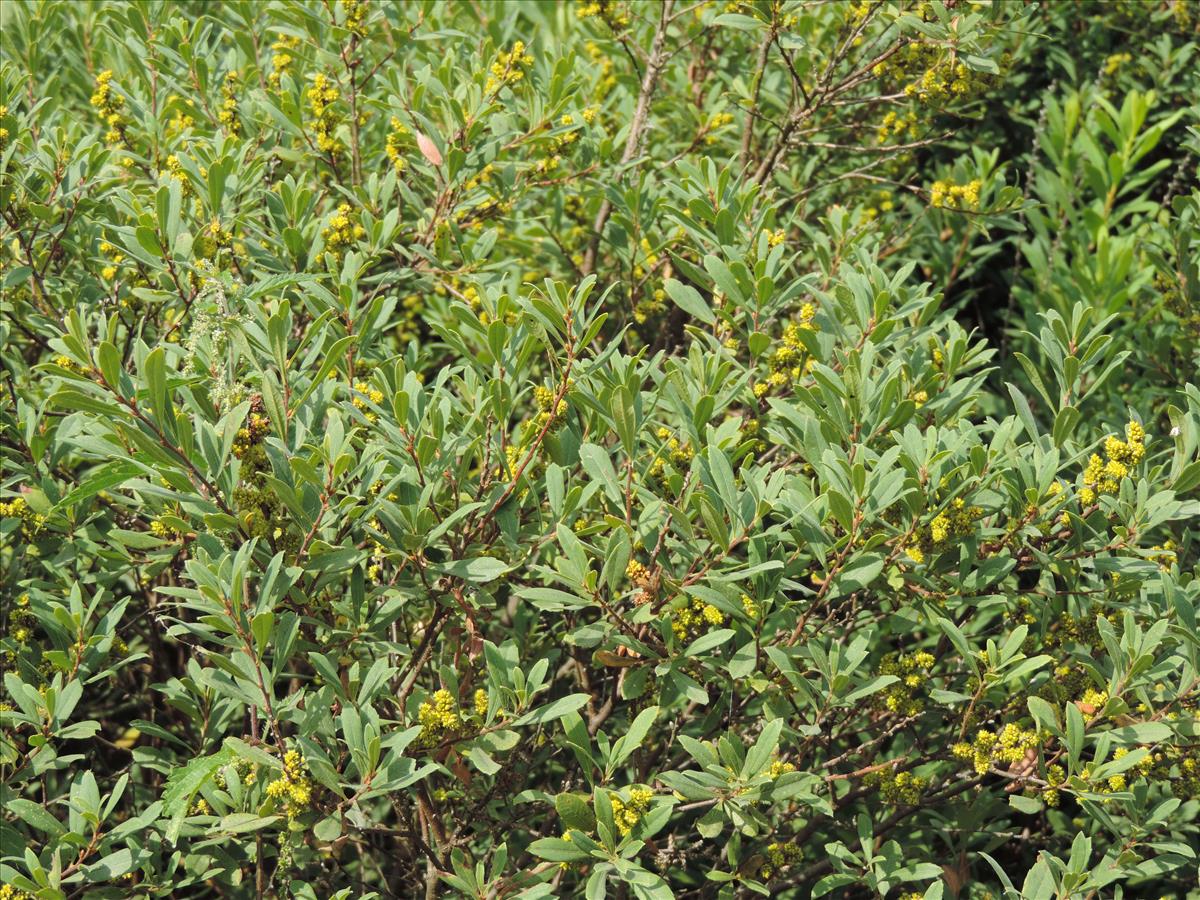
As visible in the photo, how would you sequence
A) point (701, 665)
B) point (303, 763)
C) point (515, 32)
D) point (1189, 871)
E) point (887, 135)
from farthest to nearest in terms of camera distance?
point (515, 32) < point (887, 135) < point (1189, 871) < point (701, 665) < point (303, 763)

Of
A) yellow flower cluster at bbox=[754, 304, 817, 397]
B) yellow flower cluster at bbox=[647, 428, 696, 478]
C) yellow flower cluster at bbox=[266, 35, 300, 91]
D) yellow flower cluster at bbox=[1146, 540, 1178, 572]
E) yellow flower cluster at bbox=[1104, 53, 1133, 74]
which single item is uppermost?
yellow flower cluster at bbox=[266, 35, 300, 91]

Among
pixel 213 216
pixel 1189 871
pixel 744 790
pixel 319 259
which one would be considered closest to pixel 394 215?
pixel 319 259

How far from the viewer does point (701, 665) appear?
292cm

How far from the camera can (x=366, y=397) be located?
282 centimetres

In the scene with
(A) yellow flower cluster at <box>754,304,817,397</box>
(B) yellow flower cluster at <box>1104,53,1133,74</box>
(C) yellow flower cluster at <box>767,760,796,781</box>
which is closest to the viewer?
(C) yellow flower cluster at <box>767,760,796,781</box>

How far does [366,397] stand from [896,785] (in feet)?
5.14

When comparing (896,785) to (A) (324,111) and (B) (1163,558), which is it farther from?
(A) (324,111)

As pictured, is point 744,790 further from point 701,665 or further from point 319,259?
point 319,259

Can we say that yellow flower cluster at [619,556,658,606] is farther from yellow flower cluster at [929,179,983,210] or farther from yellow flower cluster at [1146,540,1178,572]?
yellow flower cluster at [929,179,983,210]

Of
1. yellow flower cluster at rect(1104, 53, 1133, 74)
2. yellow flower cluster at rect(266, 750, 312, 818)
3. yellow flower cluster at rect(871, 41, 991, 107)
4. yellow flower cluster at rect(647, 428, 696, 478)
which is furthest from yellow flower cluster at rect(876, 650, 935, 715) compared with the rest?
yellow flower cluster at rect(1104, 53, 1133, 74)

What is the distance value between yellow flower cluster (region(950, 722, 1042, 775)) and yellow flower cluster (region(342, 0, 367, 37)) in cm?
271

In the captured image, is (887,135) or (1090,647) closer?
(1090,647)

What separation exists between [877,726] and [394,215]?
1.99m

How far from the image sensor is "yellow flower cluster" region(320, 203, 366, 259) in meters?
3.42
